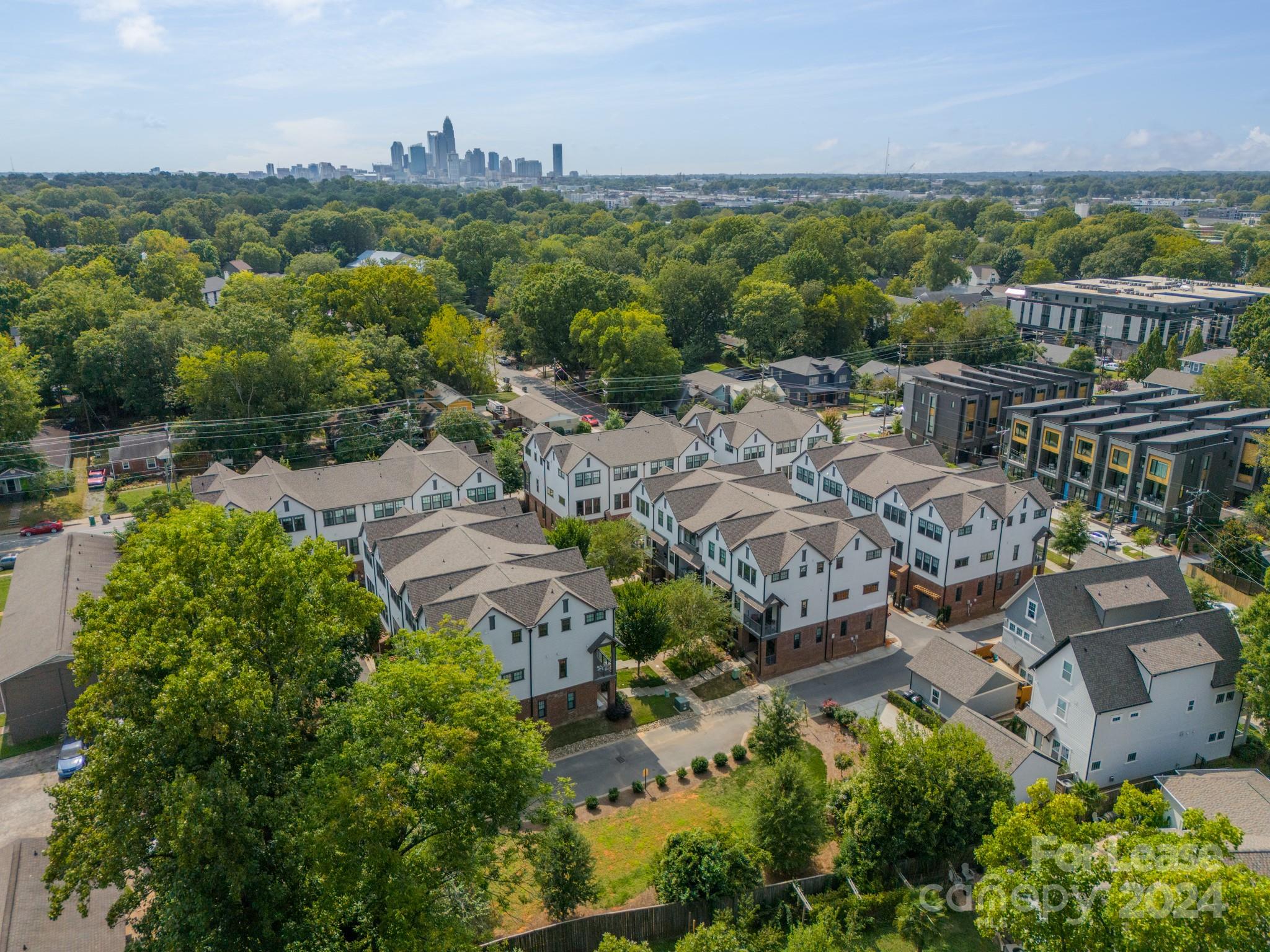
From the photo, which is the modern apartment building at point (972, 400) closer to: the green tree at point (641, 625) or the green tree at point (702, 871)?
the green tree at point (641, 625)

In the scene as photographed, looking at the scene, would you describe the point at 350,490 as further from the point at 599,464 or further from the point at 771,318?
the point at 771,318

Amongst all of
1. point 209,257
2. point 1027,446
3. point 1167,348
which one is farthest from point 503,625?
point 209,257

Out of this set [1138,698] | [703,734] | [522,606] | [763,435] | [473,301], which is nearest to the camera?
[1138,698]

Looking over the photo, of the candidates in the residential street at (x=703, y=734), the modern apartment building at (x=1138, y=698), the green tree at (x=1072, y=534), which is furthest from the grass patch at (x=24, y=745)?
the green tree at (x=1072, y=534)

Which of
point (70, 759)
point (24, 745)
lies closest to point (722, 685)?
point (70, 759)

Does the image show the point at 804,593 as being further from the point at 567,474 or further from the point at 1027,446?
the point at 1027,446

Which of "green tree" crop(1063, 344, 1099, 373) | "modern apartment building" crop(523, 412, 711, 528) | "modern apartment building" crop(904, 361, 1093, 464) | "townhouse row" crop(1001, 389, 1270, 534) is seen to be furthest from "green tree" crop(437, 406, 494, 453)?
"green tree" crop(1063, 344, 1099, 373)
